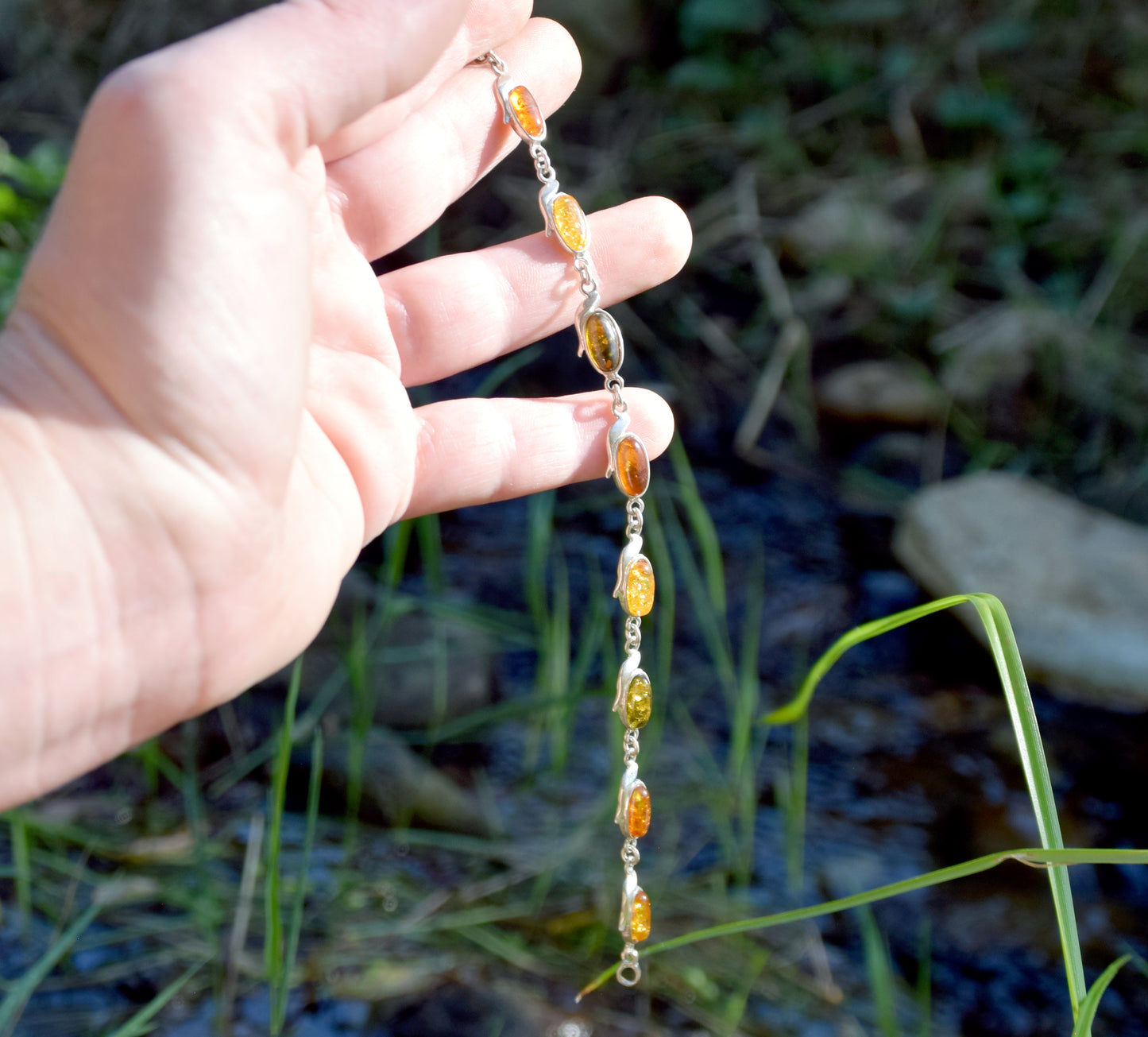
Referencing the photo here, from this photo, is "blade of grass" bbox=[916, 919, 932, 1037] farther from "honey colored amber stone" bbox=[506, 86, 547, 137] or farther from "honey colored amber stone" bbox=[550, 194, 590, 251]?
"honey colored amber stone" bbox=[506, 86, 547, 137]

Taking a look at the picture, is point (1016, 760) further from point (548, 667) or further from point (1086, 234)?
point (1086, 234)

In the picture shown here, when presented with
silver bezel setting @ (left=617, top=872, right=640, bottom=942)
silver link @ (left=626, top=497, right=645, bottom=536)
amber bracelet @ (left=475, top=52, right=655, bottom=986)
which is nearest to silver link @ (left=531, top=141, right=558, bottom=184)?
amber bracelet @ (left=475, top=52, right=655, bottom=986)

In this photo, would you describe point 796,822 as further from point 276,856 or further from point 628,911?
point 276,856

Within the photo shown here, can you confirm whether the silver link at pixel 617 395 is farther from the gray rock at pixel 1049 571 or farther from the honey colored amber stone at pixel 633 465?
the gray rock at pixel 1049 571

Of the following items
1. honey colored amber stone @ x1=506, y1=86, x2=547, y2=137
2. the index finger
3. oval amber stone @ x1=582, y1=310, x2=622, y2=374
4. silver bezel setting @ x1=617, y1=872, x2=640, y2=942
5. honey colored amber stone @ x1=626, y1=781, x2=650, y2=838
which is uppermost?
the index finger

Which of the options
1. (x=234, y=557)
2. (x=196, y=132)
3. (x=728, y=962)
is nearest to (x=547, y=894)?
(x=728, y=962)

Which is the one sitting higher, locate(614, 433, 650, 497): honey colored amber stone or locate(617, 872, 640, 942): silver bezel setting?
locate(614, 433, 650, 497): honey colored amber stone

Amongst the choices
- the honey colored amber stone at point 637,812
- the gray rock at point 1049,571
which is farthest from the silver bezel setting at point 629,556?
the gray rock at point 1049,571
